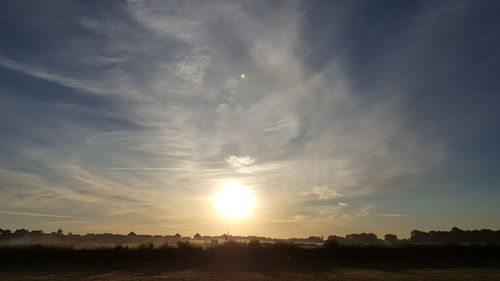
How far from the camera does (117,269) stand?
3509 cm

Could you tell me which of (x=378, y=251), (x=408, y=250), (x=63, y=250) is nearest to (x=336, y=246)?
(x=378, y=251)

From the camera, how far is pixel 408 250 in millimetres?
45125

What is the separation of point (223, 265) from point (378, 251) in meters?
20.2

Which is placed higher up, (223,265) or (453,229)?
(453,229)

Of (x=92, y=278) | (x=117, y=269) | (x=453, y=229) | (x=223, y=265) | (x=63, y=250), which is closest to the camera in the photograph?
(x=92, y=278)

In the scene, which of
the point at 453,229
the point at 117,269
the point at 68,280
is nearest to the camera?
the point at 68,280

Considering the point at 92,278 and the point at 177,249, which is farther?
the point at 177,249

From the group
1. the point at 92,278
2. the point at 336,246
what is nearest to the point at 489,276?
the point at 336,246

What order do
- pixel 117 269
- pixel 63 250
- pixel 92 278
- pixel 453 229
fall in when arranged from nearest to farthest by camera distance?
pixel 92 278, pixel 117 269, pixel 63 250, pixel 453 229

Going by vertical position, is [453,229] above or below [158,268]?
above

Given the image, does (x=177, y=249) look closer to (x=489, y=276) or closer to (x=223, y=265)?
(x=223, y=265)

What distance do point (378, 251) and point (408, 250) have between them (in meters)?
3.99

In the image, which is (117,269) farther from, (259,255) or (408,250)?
(408,250)

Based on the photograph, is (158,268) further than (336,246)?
No
